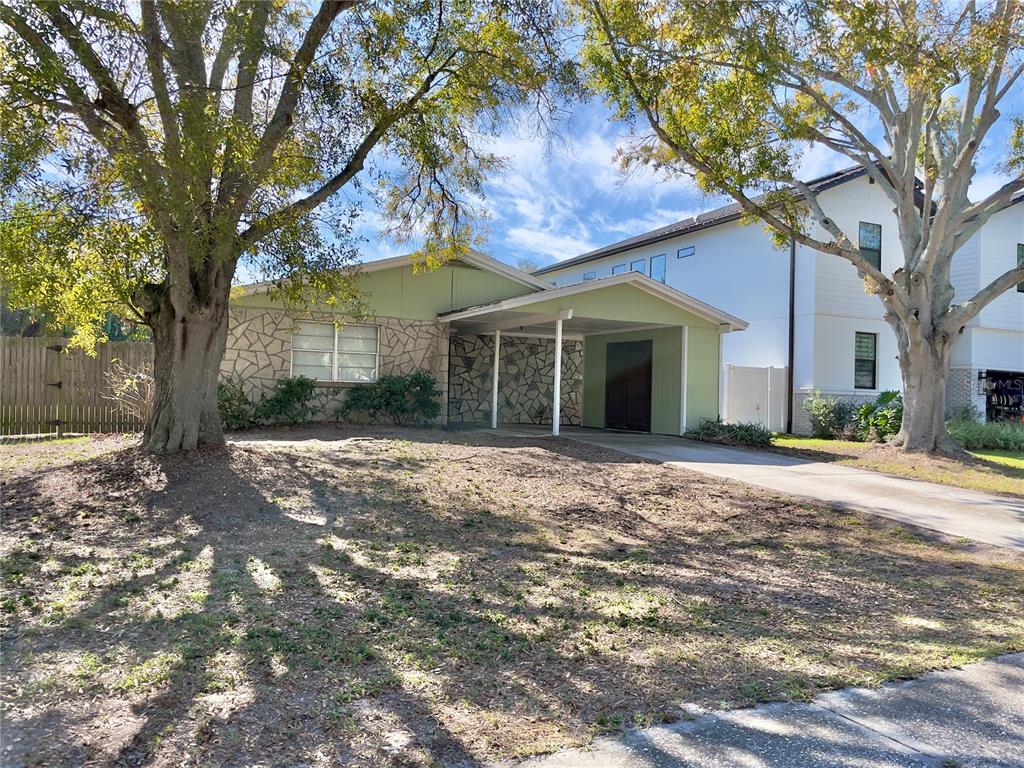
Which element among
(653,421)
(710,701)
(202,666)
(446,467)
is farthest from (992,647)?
(653,421)

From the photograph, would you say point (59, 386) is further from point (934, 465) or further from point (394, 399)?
point (934, 465)

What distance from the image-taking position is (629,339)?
702 inches

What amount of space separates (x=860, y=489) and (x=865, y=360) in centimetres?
1127

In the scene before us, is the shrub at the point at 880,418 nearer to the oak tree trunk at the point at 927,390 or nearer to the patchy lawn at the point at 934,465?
the patchy lawn at the point at 934,465

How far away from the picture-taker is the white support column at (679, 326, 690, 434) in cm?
1577

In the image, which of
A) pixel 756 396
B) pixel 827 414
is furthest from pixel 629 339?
pixel 827 414

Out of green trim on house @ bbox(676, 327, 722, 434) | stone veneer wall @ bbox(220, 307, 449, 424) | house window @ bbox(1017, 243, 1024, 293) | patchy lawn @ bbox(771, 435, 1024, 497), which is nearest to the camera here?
patchy lawn @ bbox(771, 435, 1024, 497)

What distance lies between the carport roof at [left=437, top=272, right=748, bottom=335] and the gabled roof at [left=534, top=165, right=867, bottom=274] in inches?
156

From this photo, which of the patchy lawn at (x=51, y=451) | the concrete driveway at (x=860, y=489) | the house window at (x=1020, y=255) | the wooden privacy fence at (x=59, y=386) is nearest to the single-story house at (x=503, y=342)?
the wooden privacy fence at (x=59, y=386)

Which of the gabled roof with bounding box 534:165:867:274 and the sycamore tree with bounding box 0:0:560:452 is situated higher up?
the gabled roof with bounding box 534:165:867:274

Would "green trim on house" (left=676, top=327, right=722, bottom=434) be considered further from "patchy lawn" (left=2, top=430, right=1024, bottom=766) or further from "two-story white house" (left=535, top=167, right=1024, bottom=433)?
"patchy lawn" (left=2, top=430, right=1024, bottom=766)

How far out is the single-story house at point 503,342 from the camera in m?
14.4

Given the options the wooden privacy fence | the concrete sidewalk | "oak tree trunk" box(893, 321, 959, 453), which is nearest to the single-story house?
the wooden privacy fence

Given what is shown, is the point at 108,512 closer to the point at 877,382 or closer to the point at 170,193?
the point at 170,193
